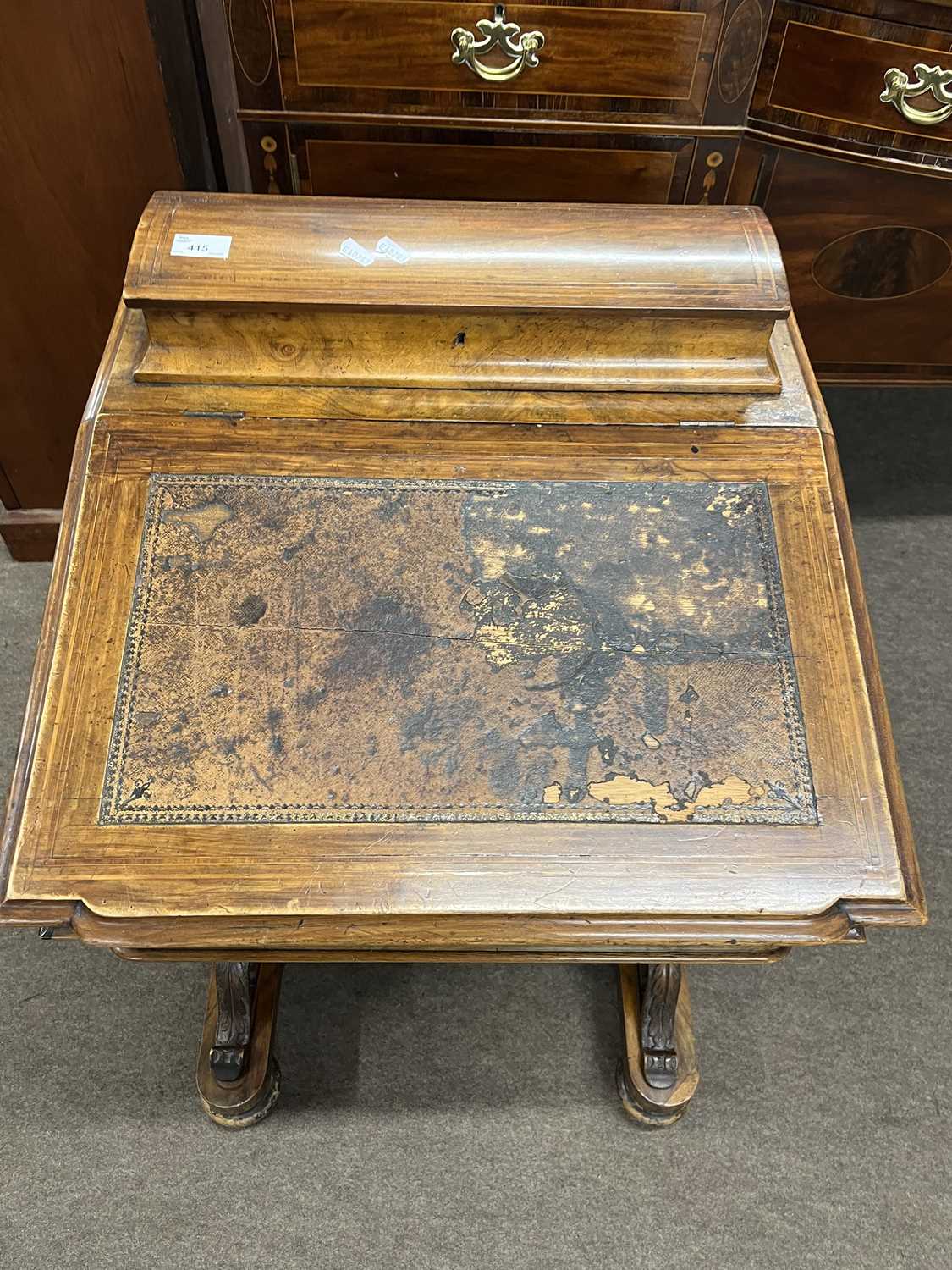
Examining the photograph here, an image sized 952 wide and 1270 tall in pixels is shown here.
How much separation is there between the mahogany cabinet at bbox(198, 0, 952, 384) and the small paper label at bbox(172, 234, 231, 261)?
1.16 ft

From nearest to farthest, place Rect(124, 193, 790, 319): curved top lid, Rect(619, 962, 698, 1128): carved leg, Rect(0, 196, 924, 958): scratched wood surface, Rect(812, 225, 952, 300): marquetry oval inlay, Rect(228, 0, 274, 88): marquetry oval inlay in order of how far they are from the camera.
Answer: Rect(0, 196, 924, 958): scratched wood surface < Rect(124, 193, 790, 319): curved top lid < Rect(228, 0, 274, 88): marquetry oval inlay < Rect(619, 962, 698, 1128): carved leg < Rect(812, 225, 952, 300): marquetry oval inlay

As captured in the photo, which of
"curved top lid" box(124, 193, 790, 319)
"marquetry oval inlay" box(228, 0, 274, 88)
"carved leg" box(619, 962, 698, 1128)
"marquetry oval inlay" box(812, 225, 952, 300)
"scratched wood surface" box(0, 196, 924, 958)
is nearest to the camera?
"scratched wood surface" box(0, 196, 924, 958)

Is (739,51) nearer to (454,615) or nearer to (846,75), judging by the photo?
(846,75)

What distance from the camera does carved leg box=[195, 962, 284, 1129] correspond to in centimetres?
154

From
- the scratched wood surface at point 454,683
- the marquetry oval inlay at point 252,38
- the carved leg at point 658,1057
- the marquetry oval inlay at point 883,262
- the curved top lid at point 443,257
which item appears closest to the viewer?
the scratched wood surface at point 454,683

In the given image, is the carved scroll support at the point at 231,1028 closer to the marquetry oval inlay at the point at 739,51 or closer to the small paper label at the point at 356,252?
the small paper label at the point at 356,252

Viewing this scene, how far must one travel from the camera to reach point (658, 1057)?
5.17 feet

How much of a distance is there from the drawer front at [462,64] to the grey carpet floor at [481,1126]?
134cm

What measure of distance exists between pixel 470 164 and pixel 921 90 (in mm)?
643

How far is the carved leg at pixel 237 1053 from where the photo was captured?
5.05ft

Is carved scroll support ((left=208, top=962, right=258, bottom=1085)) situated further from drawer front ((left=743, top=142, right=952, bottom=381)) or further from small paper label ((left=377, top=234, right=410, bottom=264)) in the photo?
drawer front ((left=743, top=142, right=952, bottom=381))

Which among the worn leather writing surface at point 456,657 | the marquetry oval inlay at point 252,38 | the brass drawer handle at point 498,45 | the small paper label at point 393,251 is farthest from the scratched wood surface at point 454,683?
the marquetry oval inlay at point 252,38

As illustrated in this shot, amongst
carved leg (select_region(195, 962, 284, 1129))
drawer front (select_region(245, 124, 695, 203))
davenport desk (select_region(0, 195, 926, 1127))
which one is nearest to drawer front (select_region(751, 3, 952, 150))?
drawer front (select_region(245, 124, 695, 203))

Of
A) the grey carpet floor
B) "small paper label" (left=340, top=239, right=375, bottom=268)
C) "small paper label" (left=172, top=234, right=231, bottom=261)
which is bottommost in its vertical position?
the grey carpet floor
